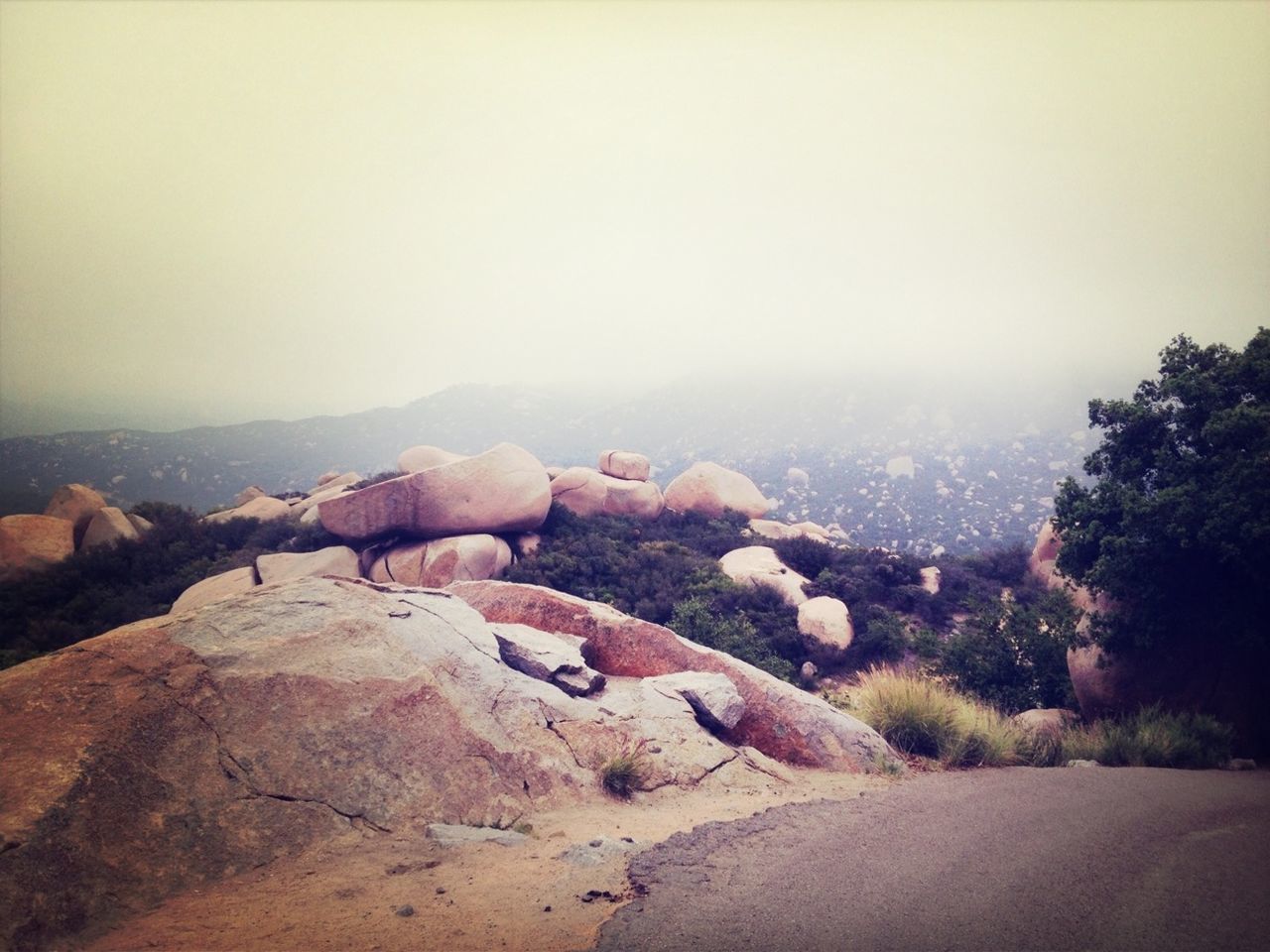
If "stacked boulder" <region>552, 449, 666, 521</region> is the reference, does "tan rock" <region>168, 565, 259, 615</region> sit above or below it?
below

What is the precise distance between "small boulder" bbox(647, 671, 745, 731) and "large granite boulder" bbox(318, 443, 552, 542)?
13.5m

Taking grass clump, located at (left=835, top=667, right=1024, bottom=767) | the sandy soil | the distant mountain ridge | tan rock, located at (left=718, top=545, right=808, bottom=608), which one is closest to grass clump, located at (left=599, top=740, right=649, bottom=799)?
the sandy soil

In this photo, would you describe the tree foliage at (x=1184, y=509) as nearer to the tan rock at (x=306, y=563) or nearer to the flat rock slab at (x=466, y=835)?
the flat rock slab at (x=466, y=835)

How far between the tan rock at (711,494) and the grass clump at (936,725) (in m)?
21.0

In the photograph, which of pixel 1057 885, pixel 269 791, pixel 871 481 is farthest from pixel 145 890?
pixel 871 481

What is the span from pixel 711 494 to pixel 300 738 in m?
27.4

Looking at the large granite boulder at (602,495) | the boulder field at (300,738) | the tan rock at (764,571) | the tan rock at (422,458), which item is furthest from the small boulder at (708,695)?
the tan rock at (422,458)

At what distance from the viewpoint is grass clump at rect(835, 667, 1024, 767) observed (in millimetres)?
8562

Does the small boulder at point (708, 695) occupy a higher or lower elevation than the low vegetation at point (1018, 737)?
higher

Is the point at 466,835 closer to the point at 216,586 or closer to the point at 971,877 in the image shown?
the point at 971,877

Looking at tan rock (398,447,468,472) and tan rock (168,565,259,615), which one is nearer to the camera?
tan rock (168,565,259,615)

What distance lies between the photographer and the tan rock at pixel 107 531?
21.6m

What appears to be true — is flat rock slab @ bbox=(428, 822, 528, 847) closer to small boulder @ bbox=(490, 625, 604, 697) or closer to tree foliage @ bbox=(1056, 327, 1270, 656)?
small boulder @ bbox=(490, 625, 604, 697)

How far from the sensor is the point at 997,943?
3.21 metres
